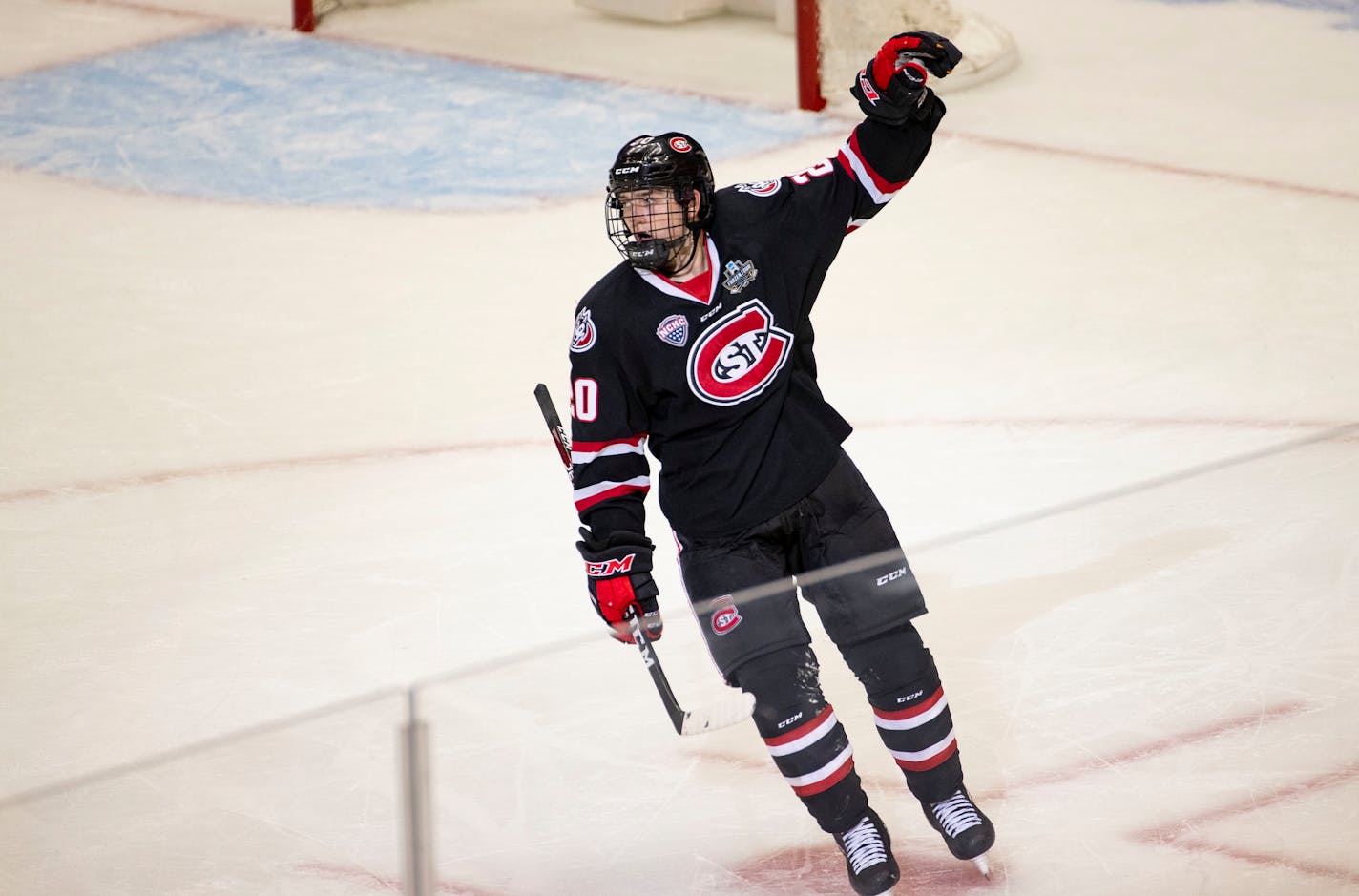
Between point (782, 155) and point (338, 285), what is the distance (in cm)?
167

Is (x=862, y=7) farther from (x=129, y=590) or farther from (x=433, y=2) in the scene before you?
(x=129, y=590)

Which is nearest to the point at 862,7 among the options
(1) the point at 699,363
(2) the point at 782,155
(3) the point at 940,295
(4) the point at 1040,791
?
(2) the point at 782,155

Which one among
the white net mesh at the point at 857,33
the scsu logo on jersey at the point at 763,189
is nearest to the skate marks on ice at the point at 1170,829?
Answer: the scsu logo on jersey at the point at 763,189

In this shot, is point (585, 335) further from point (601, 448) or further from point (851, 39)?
point (851, 39)

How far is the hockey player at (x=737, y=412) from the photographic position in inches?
91.9

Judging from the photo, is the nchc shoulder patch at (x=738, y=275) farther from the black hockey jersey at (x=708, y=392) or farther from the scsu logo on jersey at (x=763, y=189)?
the scsu logo on jersey at (x=763, y=189)

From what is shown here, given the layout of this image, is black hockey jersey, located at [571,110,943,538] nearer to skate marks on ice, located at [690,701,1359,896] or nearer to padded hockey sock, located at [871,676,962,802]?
padded hockey sock, located at [871,676,962,802]

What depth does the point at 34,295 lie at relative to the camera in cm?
520

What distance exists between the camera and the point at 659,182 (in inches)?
92.2

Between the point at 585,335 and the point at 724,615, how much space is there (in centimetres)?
63

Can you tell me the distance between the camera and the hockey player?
233cm

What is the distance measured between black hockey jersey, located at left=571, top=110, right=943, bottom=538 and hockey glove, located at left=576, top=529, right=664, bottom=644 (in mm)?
22

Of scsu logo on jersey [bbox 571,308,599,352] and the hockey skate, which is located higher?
scsu logo on jersey [bbox 571,308,599,352]

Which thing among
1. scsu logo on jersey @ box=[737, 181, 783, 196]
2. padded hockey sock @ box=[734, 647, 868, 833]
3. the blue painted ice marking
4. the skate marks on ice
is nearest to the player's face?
scsu logo on jersey @ box=[737, 181, 783, 196]
